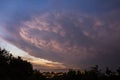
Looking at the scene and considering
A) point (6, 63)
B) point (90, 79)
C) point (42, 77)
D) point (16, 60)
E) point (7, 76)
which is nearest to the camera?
point (7, 76)

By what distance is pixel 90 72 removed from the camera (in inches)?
4697

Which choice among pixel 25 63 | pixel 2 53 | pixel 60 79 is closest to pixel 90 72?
pixel 60 79

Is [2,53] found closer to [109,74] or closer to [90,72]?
[90,72]

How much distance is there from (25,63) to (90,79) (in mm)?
40719

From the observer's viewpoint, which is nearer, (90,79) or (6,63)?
(6,63)

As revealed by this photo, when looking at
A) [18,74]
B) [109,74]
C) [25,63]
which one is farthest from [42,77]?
[109,74]

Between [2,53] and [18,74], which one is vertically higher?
[2,53]

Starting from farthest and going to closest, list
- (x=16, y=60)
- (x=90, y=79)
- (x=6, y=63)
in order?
1. (x=90, y=79)
2. (x=16, y=60)
3. (x=6, y=63)

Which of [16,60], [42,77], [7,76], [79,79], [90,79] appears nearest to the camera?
[7,76]

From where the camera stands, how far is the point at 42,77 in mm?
90562

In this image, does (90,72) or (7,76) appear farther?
(90,72)

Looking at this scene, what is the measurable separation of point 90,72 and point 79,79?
5.71m

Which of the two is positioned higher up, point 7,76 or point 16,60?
point 16,60

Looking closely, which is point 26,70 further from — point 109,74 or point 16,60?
point 109,74
